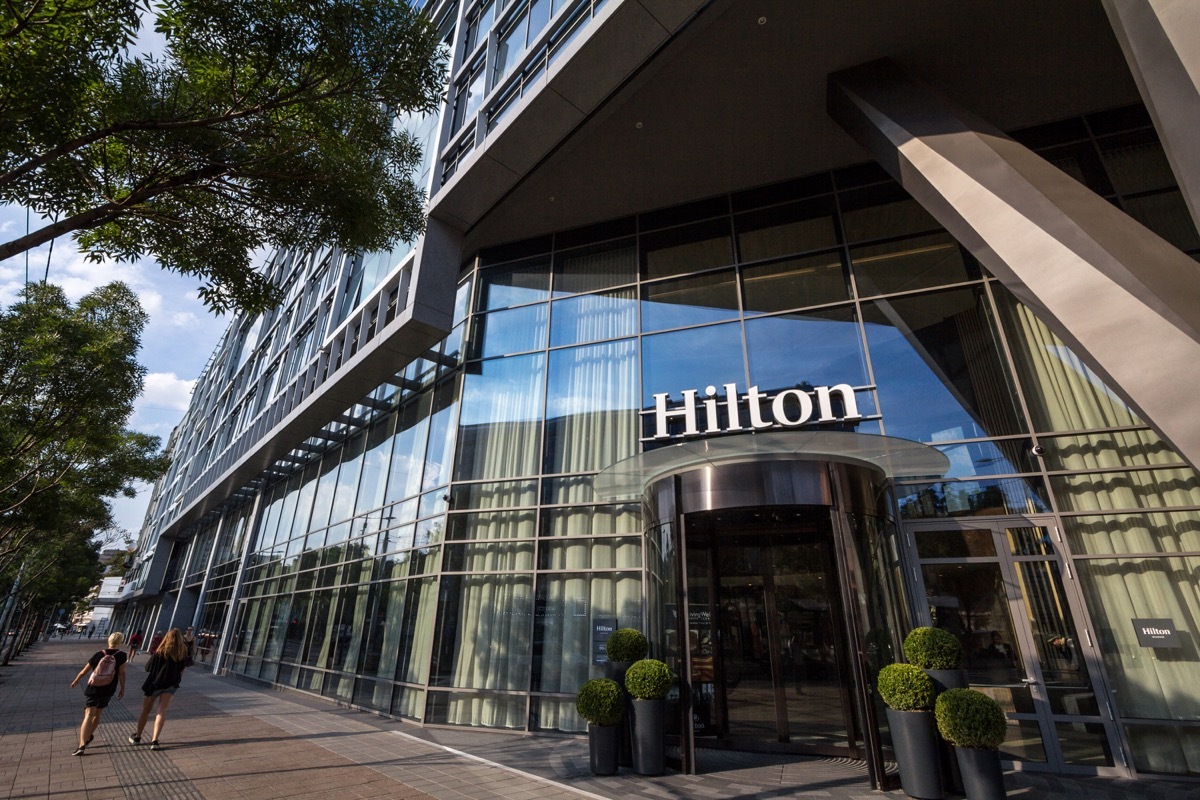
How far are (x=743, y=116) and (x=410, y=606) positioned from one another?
38.8 feet

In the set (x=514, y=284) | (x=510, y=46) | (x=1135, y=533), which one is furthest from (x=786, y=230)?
(x=510, y=46)

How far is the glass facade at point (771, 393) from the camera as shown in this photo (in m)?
7.59

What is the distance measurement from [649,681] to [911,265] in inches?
333

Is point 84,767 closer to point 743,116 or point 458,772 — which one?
point 458,772

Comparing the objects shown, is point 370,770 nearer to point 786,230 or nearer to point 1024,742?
point 1024,742

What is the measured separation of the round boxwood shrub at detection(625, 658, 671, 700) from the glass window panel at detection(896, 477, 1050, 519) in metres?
4.65

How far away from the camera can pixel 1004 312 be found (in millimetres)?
9344

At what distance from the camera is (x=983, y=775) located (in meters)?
5.48

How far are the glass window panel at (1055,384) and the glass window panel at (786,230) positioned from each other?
333 centimetres

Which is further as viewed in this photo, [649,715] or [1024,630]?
[1024,630]

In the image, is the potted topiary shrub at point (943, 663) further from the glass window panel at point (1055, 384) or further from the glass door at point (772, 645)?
the glass window panel at point (1055, 384)

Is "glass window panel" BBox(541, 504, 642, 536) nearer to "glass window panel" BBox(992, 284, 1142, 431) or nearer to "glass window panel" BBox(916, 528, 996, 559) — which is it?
"glass window panel" BBox(916, 528, 996, 559)

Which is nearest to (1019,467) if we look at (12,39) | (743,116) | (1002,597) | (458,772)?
(1002,597)

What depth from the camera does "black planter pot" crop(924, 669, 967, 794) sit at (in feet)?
20.0
